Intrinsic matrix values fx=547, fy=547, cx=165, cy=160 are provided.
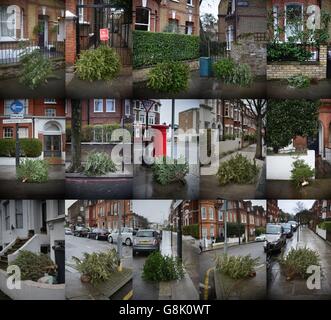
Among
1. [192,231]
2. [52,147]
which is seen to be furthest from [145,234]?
[52,147]

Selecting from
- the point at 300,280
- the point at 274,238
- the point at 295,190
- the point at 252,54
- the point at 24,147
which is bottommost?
the point at 300,280

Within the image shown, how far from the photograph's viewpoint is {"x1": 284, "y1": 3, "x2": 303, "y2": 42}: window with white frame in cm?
601

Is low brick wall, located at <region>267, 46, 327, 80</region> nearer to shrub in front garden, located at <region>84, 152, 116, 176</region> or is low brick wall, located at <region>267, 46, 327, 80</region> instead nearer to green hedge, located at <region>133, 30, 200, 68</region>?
green hedge, located at <region>133, 30, 200, 68</region>

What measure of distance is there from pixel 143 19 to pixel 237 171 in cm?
189

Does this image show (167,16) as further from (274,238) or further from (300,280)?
(300,280)

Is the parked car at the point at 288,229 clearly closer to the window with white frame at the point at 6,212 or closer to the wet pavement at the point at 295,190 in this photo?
the wet pavement at the point at 295,190

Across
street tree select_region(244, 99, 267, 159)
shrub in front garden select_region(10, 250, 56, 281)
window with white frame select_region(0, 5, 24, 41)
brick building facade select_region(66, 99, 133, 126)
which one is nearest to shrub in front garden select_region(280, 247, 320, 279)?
street tree select_region(244, 99, 267, 159)

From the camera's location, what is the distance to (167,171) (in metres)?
5.76

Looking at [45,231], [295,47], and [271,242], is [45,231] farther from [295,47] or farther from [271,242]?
[295,47]

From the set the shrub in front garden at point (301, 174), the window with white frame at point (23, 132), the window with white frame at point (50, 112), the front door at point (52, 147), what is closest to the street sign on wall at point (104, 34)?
the window with white frame at point (50, 112)

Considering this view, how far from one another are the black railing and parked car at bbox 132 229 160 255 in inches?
81.8

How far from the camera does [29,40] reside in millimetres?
5910

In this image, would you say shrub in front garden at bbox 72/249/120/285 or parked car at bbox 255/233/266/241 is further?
parked car at bbox 255/233/266/241

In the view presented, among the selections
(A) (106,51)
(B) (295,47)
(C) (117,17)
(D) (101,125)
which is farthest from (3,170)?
(B) (295,47)
